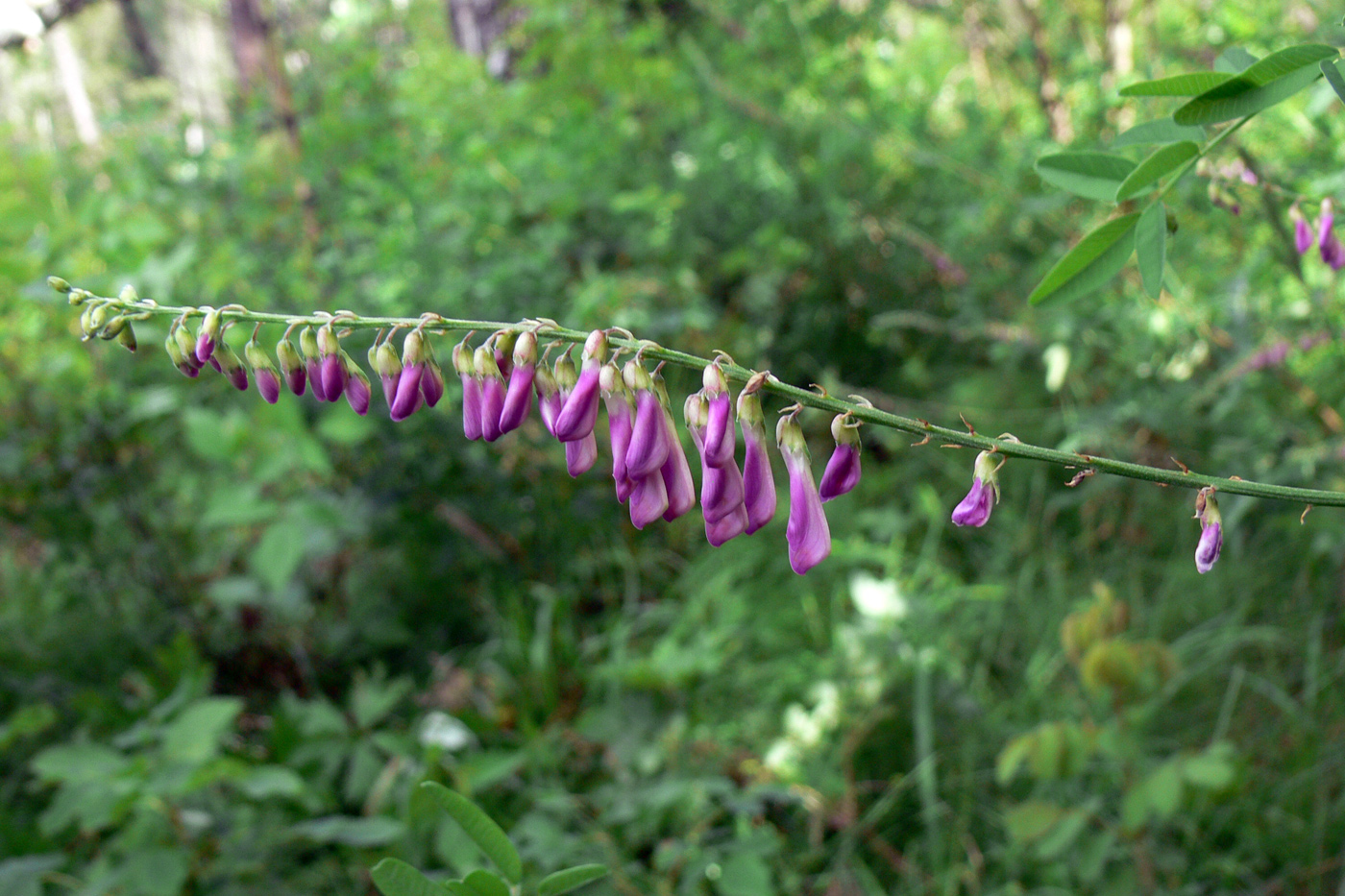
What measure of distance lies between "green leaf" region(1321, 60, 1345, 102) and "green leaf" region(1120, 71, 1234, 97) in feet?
0.24

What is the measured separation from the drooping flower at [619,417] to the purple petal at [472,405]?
0.16 m

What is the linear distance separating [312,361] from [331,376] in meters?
0.06

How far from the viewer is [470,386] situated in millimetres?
980

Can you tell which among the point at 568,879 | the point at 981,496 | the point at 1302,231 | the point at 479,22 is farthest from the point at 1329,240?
the point at 479,22

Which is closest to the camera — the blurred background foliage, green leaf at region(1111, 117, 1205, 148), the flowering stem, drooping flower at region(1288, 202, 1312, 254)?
the flowering stem

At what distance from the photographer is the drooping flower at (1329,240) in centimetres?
109

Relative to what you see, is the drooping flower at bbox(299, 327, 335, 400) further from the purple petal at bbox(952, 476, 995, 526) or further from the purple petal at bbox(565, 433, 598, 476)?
the purple petal at bbox(952, 476, 995, 526)

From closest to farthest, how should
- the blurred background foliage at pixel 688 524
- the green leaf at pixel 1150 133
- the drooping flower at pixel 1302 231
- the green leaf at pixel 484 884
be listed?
the green leaf at pixel 484 884, the green leaf at pixel 1150 133, the drooping flower at pixel 1302 231, the blurred background foliage at pixel 688 524

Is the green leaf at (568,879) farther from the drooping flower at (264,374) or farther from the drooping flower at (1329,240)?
the drooping flower at (1329,240)

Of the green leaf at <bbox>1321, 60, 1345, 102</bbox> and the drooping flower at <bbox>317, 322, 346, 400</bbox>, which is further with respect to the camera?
the drooping flower at <bbox>317, 322, 346, 400</bbox>

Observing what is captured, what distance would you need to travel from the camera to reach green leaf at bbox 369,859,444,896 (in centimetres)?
74

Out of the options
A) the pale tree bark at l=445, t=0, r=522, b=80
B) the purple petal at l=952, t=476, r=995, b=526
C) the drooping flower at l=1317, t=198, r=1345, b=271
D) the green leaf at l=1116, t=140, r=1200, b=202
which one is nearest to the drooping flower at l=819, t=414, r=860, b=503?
the purple petal at l=952, t=476, r=995, b=526

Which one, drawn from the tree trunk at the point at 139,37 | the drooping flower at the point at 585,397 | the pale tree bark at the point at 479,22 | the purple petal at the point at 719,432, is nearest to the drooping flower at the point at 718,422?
the purple petal at the point at 719,432

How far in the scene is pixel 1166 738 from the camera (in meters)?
2.39
